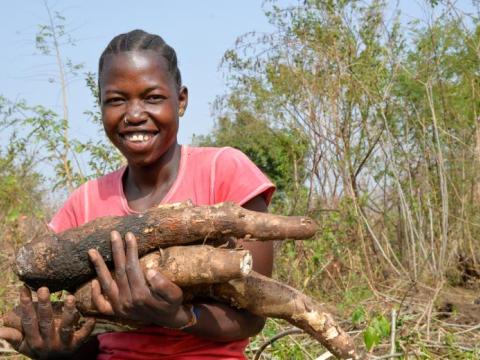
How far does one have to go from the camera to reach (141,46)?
6.12 ft

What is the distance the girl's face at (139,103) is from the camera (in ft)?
6.01

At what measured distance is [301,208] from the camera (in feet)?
17.9

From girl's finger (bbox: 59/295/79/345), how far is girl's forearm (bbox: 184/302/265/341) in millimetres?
270

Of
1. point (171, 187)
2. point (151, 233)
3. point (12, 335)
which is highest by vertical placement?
point (171, 187)

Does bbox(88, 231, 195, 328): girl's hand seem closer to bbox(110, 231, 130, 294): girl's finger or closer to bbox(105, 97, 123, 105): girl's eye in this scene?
bbox(110, 231, 130, 294): girl's finger

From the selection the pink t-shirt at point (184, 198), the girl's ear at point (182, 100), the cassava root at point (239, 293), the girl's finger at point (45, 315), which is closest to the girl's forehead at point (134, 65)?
the girl's ear at point (182, 100)

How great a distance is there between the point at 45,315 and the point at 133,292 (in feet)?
0.86

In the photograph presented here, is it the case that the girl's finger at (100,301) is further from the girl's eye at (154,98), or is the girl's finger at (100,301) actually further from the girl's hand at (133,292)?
the girl's eye at (154,98)

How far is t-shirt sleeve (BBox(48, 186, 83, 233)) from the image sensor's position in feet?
6.70

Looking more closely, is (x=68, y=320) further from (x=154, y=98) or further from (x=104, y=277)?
(x=154, y=98)

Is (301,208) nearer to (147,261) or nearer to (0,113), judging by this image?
(0,113)

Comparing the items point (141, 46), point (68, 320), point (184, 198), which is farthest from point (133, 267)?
point (141, 46)

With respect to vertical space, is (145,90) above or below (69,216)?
above

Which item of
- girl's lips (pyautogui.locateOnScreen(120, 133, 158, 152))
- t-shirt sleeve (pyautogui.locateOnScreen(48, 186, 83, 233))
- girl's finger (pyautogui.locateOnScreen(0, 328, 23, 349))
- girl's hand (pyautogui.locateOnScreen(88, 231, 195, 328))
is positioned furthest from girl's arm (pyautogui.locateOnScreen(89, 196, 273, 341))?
t-shirt sleeve (pyautogui.locateOnScreen(48, 186, 83, 233))
